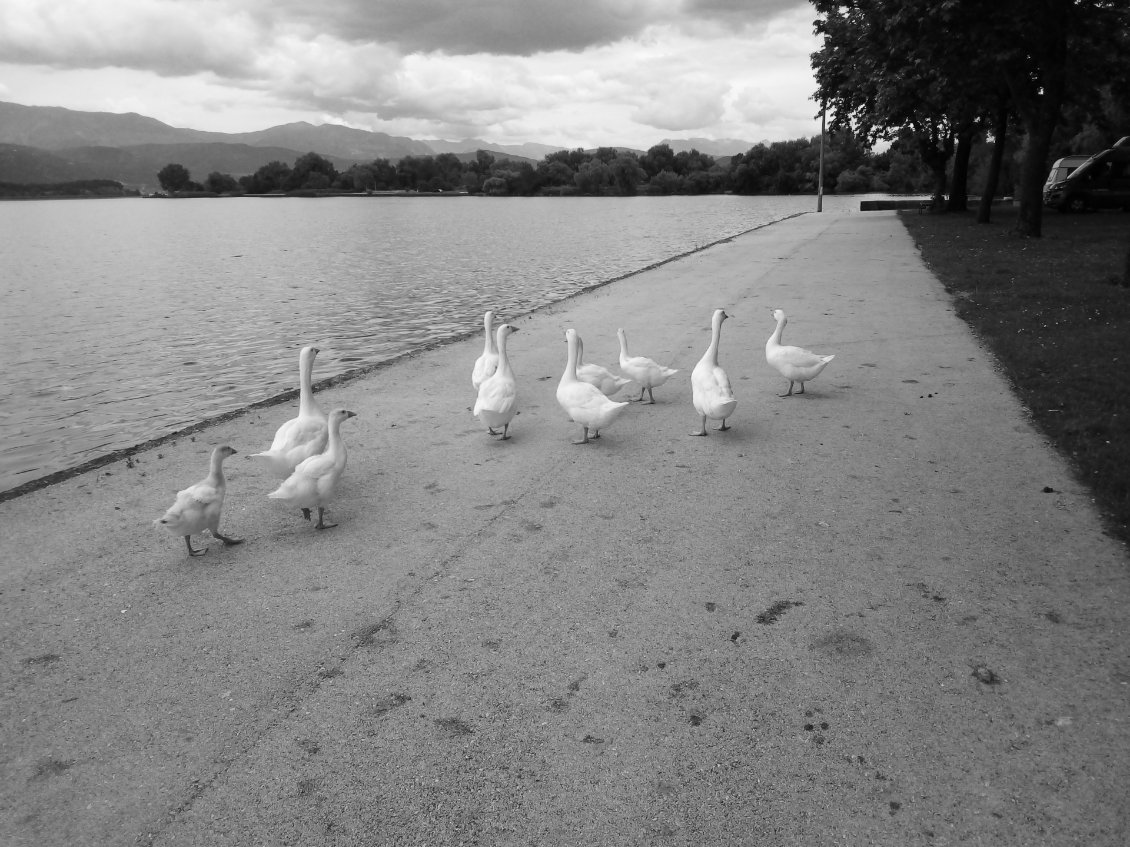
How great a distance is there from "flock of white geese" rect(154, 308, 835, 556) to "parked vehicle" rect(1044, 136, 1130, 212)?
33.7 m

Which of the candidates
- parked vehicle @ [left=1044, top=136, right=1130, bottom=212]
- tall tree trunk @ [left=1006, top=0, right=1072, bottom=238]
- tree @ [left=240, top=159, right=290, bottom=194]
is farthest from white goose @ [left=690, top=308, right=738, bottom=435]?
tree @ [left=240, top=159, right=290, bottom=194]

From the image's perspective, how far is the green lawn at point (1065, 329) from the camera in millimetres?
7070

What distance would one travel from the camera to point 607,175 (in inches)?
6152

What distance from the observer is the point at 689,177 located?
487 feet

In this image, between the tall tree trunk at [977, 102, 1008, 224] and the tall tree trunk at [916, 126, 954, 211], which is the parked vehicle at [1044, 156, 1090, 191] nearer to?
the tall tree trunk at [916, 126, 954, 211]

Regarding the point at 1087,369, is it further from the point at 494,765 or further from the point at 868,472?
the point at 494,765

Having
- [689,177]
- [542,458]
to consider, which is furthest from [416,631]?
[689,177]

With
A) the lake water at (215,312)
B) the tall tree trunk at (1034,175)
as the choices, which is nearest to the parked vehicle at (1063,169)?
the tall tree trunk at (1034,175)

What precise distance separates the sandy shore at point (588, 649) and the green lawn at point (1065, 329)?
37cm

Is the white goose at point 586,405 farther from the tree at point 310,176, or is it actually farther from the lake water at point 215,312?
the tree at point 310,176

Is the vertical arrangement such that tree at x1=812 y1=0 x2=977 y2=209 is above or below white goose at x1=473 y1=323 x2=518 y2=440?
above

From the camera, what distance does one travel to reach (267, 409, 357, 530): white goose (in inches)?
238

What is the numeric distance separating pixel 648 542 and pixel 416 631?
1.94m

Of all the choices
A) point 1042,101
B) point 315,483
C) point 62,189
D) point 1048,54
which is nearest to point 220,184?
point 62,189
